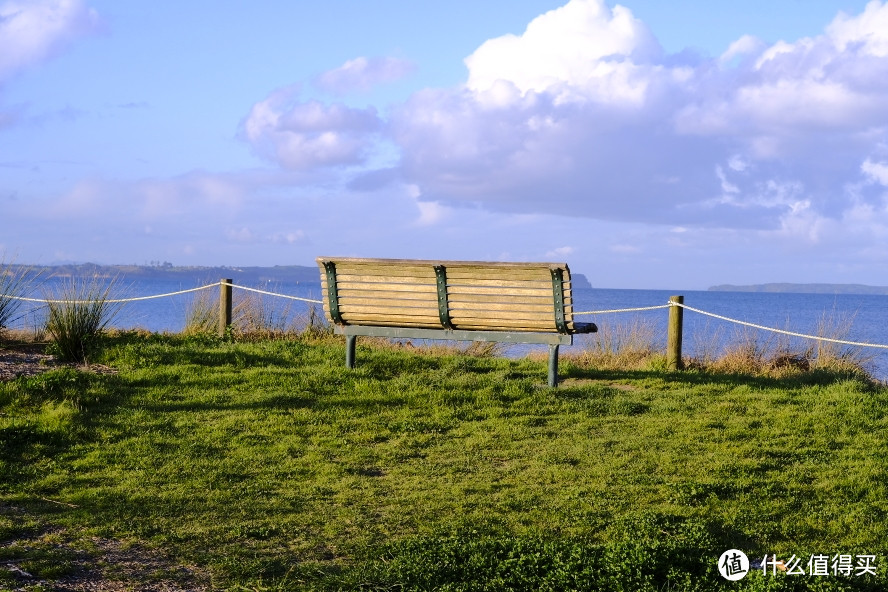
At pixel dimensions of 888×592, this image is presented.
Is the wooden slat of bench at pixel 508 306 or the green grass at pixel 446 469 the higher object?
the wooden slat of bench at pixel 508 306

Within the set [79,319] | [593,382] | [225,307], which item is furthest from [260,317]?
[593,382]

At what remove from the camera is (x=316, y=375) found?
8547 millimetres

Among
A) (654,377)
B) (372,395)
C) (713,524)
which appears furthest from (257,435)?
(654,377)

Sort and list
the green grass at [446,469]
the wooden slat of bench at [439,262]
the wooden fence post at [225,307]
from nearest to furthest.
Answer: the green grass at [446,469]
the wooden slat of bench at [439,262]
the wooden fence post at [225,307]

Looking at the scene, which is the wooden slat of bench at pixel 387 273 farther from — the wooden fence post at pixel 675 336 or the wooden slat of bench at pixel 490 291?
the wooden fence post at pixel 675 336

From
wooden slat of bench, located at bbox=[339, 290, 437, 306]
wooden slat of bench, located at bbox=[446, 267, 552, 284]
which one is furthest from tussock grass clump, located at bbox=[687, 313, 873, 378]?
wooden slat of bench, located at bbox=[339, 290, 437, 306]

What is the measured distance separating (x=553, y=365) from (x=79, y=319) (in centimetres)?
522

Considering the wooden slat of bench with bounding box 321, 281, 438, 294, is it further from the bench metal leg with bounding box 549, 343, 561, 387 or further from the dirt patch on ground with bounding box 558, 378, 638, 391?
the dirt patch on ground with bounding box 558, 378, 638, 391

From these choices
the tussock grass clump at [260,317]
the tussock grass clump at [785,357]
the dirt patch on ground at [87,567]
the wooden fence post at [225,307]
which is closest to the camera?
the dirt patch on ground at [87,567]

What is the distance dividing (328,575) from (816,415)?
4949mm

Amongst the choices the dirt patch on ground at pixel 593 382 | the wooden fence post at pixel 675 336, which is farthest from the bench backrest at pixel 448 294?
the wooden fence post at pixel 675 336

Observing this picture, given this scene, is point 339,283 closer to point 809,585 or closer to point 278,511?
point 278,511

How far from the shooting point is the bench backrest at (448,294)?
26.9 feet

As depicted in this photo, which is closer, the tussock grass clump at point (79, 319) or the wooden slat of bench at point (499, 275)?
the wooden slat of bench at point (499, 275)
